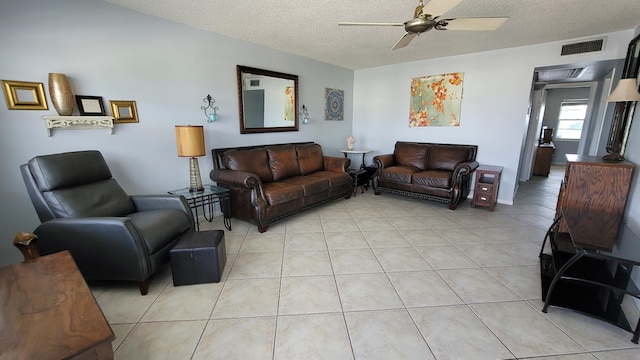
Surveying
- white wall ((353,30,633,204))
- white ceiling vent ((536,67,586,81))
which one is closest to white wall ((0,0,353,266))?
white wall ((353,30,633,204))

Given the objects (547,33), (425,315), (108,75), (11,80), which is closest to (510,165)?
(547,33)

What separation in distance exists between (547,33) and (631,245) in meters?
2.63

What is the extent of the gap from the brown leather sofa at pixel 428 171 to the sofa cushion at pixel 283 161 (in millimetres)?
1479

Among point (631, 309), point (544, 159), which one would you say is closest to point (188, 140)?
point (631, 309)

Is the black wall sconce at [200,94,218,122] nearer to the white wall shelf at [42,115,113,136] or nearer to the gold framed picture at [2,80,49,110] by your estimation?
the white wall shelf at [42,115,113,136]

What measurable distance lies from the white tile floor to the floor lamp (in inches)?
44.2

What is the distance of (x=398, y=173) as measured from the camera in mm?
4289

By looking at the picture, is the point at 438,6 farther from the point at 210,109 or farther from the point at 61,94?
the point at 61,94

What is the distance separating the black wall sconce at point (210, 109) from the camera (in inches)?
132

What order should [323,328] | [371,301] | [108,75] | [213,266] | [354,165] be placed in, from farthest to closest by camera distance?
[354,165], [108,75], [213,266], [371,301], [323,328]

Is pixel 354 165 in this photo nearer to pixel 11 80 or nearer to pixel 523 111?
pixel 523 111

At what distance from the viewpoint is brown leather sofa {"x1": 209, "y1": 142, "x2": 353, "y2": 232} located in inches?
121

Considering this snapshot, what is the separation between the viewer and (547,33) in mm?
3238

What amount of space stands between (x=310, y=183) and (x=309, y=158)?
838mm
